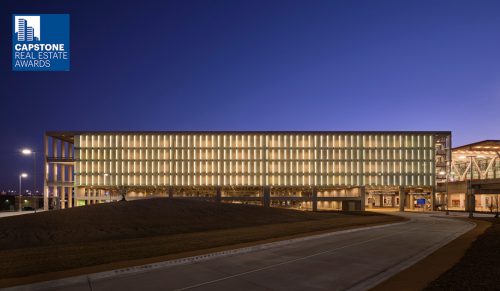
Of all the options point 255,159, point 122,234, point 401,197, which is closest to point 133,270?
point 122,234

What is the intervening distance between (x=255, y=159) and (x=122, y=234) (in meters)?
87.4

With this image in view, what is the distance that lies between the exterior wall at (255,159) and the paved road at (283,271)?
91.4m

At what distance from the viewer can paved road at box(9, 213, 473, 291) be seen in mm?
14516

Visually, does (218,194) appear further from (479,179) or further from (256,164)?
(479,179)

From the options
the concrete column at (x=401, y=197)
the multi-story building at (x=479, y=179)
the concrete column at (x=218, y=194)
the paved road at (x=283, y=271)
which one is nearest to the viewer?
the paved road at (x=283, y=271)

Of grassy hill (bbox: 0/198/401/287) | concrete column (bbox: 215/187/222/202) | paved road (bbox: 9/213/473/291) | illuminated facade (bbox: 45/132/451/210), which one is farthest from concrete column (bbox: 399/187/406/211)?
paved road (bbox: 9/213/473/291)

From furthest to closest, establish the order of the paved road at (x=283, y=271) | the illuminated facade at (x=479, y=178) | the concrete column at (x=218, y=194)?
the concrete column at (x=218, y=194)
the illuminated facade at (x=479, y=178)
the paved road at (x=283, y=271)

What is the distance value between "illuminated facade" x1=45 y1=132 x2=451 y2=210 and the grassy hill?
62.3 meters

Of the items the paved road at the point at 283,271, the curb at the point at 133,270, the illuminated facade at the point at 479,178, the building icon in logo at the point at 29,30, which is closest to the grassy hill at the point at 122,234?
the curb at the point at 133,270

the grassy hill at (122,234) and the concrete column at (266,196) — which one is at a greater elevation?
the grassy hill at (122,234)

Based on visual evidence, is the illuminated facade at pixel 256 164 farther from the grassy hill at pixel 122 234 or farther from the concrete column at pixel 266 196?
the grassy hill at pixel 122 234

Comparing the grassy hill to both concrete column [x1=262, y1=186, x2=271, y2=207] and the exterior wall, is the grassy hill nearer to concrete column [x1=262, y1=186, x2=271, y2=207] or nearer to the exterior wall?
concrete column [x1=262, y1=186, x2=271, y2=207]

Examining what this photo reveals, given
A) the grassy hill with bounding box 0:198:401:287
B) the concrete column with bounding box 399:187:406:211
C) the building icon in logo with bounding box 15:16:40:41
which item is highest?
the building icon in logo with bounding box 15:16:40:41

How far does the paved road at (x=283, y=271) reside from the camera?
47.6ft
